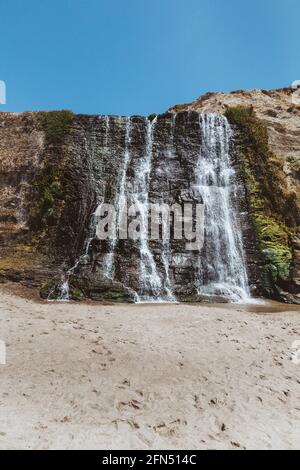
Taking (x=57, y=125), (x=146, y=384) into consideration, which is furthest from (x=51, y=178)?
(x=146, y=384)

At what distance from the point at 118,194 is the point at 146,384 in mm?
16040

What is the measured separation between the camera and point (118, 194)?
23.0 metres

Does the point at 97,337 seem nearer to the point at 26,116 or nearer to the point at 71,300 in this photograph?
the point at 71,300

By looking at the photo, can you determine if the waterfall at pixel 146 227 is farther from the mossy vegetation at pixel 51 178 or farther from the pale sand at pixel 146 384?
the pale sand at pixel 146 384

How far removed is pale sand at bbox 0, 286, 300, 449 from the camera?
6.34 metres

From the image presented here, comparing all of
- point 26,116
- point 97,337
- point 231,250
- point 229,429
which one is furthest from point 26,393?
point 26,116

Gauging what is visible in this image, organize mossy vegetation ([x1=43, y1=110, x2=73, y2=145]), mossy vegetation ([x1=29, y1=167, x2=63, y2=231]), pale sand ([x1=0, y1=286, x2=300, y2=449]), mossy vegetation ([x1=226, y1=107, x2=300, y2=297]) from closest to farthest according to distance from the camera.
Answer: pale sand ([x1=0, y1=286, x2=300, y2=449]), mossy vegetation ([x1=226, y1=107, x2=300, y2=297]), mossy vegetation ([x1=29, y1=167, x2=63, y2=231]), mossy vegetation ([x1=43, y1=110, x2=73, y2=145])

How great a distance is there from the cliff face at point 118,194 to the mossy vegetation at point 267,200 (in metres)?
0.08

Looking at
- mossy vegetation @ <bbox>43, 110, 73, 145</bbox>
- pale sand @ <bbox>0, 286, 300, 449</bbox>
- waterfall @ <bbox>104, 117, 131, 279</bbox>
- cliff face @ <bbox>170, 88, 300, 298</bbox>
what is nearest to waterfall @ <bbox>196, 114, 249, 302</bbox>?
cliff face @ <bbox>170, 88, 300, 298</bbox>

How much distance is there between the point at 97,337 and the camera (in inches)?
405

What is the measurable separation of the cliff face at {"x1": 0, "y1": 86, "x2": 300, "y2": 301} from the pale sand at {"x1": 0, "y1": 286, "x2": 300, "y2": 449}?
662 cm

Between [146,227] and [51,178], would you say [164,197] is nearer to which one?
[146,227]

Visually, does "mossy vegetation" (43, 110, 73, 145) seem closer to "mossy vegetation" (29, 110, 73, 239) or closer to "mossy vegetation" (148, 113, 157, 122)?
"mossy vegetation" (29, 110, 73, 239)

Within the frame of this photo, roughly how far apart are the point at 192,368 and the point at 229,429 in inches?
84.9
